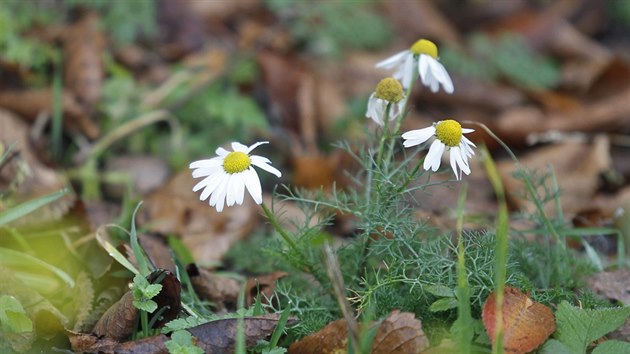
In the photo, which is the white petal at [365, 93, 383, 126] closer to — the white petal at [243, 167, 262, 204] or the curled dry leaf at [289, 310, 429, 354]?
the white petal at [243, 167, 262, 204]

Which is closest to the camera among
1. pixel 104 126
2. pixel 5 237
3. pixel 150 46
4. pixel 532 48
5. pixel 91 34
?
pixel 5 237

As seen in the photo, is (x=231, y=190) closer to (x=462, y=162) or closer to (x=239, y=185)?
(x=239, y=185)

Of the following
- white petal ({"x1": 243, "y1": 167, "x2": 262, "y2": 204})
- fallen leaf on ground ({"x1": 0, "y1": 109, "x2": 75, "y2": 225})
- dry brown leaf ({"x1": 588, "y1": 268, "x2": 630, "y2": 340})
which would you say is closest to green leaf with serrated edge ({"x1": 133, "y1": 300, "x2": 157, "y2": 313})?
white petal ({"x1": 243, "y1": 167, "x2": 262, "y2": 204})

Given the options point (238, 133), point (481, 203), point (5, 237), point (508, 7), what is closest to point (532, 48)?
point (508, 7)

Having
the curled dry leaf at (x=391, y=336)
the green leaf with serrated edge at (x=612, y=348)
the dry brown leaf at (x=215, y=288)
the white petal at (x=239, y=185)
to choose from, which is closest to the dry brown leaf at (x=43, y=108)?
the dry brown leaf at (x=215, y=288)

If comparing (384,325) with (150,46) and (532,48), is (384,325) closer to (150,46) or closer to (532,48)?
(150,46)

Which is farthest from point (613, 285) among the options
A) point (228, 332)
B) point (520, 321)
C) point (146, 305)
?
point (146, 305)
